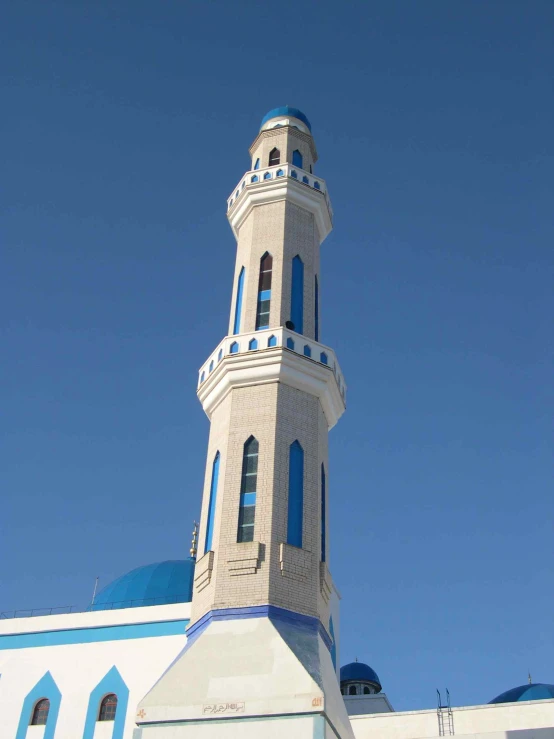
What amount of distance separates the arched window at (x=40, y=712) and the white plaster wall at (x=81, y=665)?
0.13 meters

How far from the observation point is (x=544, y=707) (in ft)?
67.7

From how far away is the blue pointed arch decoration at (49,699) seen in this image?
53.0 ft

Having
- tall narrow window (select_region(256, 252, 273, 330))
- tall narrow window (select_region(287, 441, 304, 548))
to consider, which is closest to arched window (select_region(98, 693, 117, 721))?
tall narrow window (select_region(287, 441, 304, 548))

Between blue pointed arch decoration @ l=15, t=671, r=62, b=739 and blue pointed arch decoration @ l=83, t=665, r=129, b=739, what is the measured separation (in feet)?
2.23

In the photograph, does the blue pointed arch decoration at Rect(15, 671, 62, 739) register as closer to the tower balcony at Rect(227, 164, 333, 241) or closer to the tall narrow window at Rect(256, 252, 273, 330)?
the tall narrow window at Rect(256, 252, 273, 330)

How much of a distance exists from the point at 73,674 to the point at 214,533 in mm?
5272

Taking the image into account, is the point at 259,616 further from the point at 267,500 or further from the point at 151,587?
the point at 151,587

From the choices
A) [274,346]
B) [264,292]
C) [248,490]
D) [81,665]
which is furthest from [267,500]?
[81,665]

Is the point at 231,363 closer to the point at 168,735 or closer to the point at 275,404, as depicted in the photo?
the point at 275,404

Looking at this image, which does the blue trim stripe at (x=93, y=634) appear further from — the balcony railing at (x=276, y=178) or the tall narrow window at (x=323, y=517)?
the balcony railing at (x=276, y=178)

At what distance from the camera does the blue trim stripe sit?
53.6 ft

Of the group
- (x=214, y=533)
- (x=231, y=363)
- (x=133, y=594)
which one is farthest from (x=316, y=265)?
(x=133, y=594)

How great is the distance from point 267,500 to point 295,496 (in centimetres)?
53

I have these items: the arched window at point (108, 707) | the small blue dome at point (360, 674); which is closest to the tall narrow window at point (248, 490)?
the arched window at point (108, 707)
